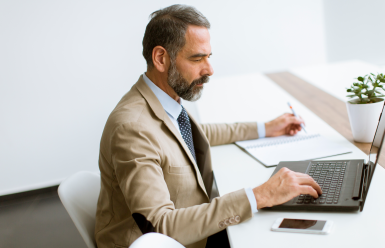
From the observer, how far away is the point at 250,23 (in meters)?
3.62

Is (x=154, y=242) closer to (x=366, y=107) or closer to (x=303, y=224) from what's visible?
(x=303, y=224)

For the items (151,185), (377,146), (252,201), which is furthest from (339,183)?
(151,185)

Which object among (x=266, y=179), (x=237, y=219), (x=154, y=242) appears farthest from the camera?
(x=266, y=179)

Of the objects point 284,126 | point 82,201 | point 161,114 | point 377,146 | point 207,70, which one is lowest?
point 82,201

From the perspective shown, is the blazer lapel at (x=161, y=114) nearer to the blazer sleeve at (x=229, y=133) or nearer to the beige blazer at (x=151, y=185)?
the beige blazer at (x=151, y=185)

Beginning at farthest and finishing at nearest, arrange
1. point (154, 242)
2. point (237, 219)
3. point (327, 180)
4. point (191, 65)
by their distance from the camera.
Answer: point (191, 65), point (327, 180), point (237, 219), point (154, 242)

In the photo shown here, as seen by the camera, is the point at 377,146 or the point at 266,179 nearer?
the point at 377,146

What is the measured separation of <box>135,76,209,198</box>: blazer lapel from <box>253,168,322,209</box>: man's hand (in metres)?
0.29

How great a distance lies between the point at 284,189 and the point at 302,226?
12 centimetres

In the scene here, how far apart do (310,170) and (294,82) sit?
1.51 m

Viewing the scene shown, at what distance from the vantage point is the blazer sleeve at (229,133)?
1590mm

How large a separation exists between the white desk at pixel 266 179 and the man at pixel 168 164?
0.20ft

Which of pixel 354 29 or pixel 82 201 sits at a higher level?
pixel 354 29

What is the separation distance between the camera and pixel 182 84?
1298mm
